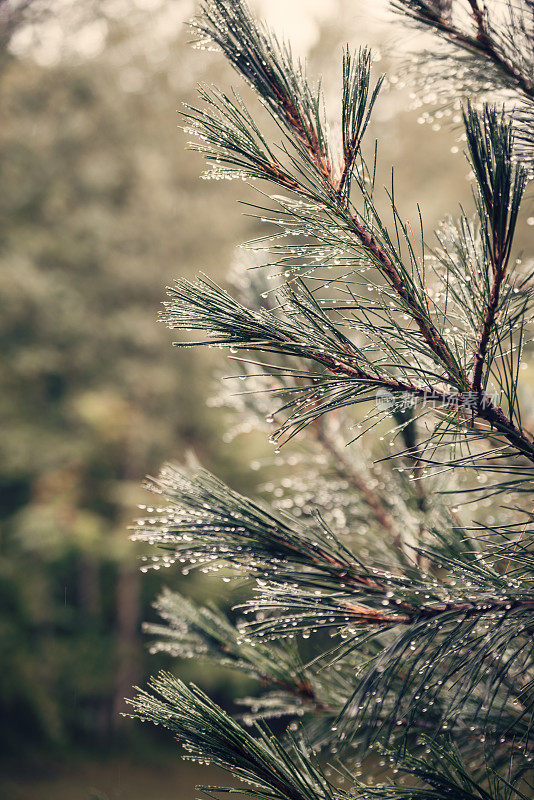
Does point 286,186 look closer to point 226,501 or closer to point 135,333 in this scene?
point 226,501

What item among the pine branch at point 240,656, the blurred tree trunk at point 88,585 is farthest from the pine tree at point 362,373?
the blurred tree trunk at point 88,585

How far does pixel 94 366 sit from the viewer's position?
5859 millimetres

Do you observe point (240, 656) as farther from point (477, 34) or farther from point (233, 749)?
point (477, 34)

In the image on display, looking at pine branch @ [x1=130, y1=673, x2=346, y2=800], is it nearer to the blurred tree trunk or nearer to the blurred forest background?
the blurred forest background

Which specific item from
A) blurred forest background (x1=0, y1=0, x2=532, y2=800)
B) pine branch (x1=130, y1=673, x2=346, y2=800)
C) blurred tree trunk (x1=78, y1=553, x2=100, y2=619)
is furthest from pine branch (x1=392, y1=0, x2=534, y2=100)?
blurred tree trunk (x1=78, y1=553, x2=100, y2=619)

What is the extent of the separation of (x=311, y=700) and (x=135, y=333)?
4982 mm

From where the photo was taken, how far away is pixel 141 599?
663 cm

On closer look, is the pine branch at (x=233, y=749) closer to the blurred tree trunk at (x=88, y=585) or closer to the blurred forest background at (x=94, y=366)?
the blurred forest background at (x=94, y=366)

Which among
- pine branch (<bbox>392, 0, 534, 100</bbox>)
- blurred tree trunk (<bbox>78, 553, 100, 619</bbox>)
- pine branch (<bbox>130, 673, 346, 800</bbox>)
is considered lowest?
blurred tree trunk (<bbox>78, 553, 100, 619</bbox>)

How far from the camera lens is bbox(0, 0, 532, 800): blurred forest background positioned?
554 centimetres

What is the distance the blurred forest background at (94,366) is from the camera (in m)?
5.54
